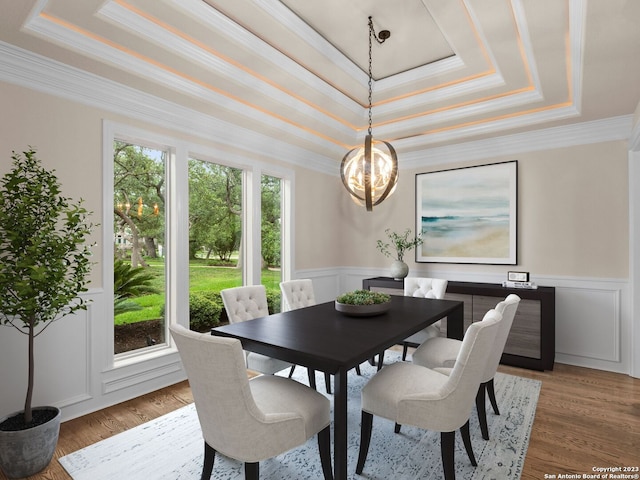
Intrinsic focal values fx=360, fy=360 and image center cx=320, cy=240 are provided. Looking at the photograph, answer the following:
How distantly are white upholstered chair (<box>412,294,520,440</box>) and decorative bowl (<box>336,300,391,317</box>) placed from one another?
1.51 ft

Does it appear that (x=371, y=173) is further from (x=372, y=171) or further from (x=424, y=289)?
(x=424, y=289)

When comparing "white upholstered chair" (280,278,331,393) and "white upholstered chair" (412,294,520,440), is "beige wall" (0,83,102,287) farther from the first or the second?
"white upholstered chair" (412,294,520,440)

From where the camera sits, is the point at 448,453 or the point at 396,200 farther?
the point at 396,200

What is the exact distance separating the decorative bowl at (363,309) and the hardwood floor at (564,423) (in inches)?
47.8

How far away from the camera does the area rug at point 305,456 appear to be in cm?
208

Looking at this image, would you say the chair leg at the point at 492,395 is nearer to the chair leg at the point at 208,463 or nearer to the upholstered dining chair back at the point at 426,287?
the upholstered dining chair back at the point at 426,287

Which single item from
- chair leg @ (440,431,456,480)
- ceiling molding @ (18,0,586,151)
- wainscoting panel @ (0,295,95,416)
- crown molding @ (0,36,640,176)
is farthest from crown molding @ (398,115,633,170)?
wainscoting panel @ (0,295,95,416)

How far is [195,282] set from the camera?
3.70m

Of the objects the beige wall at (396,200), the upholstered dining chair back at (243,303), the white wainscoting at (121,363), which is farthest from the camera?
the upholstered dining chair back at (243,303)

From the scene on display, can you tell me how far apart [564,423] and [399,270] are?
2376 mm

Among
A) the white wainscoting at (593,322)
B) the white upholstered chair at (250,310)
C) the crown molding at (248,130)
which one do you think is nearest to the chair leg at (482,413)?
the white upholstered chair at (250,310)

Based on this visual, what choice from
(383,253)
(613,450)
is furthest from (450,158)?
(613,450)

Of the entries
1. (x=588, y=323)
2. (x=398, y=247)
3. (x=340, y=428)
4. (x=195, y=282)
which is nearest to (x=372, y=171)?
(x=340, y=428)

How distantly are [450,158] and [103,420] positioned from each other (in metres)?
4.59
